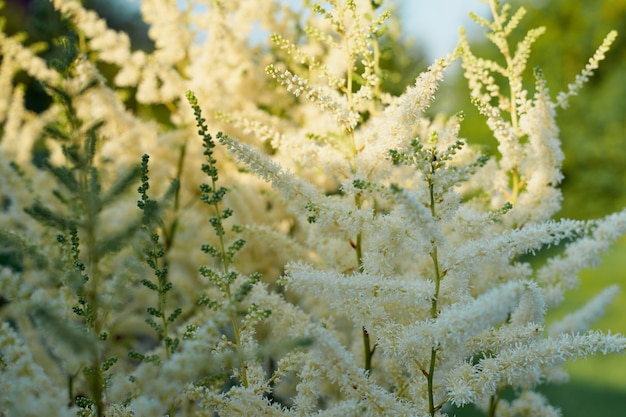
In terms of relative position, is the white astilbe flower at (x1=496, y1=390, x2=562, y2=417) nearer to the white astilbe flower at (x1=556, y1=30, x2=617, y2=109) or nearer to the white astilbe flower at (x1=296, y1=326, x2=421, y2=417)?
the white astilbe flower at (x1=296, y1=326, x2=421, y2=417)

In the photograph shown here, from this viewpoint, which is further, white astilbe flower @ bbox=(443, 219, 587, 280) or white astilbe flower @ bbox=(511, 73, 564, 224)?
white astilbe flower @ bbox=(511, 73, 564, 224)

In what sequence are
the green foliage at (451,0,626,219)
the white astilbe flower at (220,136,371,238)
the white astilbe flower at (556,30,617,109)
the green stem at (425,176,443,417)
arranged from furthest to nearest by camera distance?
the green foliage at (451,0,626,219) < the white astilbe flower at (556,30,617,109) < the white astilbe flower at (220,136,371,238) < the green stem at (425,176,443,417)

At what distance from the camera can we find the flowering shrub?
2.36ft

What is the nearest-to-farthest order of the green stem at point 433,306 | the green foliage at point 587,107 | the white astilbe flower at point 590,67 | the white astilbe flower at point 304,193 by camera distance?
the green stem at point 433,306
the white astilbe flower at point 304,193
the white astilbe flower at point 590,67
the green foliage at point 587,107

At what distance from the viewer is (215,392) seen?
32.5 inches

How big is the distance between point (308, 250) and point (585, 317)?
0.57 m

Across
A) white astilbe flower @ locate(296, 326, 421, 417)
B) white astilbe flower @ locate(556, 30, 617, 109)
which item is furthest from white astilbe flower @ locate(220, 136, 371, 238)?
white astilbe flower @ locate(556, 30, 617, 109)

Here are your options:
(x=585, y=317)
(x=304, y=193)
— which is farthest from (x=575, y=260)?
(x=304, y=193)

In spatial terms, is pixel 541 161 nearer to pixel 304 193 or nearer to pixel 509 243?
pixel 509 243

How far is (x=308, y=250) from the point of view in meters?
1.35

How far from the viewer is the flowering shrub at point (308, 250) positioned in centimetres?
72

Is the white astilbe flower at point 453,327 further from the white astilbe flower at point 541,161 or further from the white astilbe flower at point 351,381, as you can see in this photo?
the white astilbe flower at point 541,161

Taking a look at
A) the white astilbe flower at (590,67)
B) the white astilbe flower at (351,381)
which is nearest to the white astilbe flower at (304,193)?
the white astilbe flower at (351,381)

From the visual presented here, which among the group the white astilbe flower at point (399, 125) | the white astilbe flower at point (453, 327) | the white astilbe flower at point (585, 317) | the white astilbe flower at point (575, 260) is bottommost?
the white astilbe flower at point (453, 327)
